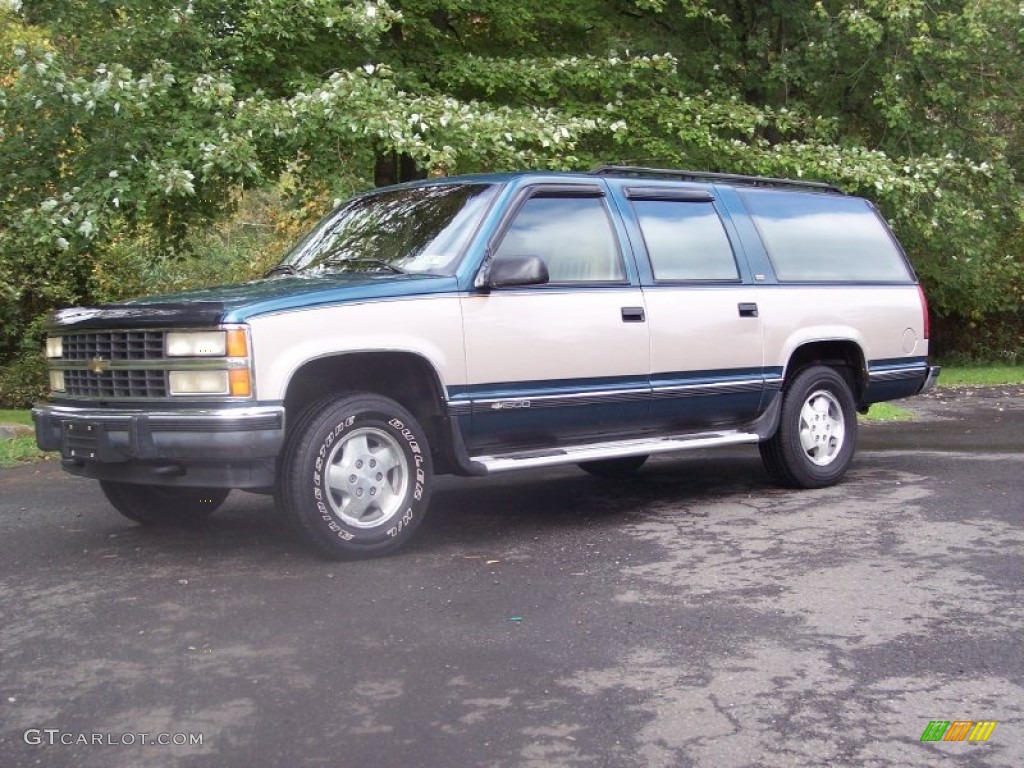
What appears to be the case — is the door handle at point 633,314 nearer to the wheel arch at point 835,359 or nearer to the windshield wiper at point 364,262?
the windshield wiper at point 364,262

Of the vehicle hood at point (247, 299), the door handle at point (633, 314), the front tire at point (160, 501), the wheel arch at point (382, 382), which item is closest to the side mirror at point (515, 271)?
the vehicle hood at point (247, 299)

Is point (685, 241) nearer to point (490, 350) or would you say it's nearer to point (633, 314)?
point (633, 314)

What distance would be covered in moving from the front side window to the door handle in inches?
7.0

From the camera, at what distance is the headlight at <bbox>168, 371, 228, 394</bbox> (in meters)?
5.77

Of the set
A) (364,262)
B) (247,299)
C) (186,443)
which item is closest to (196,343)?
(247,299)

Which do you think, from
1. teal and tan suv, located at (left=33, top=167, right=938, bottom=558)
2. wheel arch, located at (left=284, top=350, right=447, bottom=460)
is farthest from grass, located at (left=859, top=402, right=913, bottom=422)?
wheel arch, located at (left=284, top=350, right=447, bottom=460)

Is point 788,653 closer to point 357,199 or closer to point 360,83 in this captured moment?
point 357,199

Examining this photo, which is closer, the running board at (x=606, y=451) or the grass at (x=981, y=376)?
the running board at (x=606, y=451)

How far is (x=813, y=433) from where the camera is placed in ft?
27.4

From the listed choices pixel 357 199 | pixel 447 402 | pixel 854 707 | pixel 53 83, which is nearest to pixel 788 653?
pixel 854 707

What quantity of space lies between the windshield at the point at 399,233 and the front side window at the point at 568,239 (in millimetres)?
251

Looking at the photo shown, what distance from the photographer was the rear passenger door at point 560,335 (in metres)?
6.64

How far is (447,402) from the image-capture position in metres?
6.48

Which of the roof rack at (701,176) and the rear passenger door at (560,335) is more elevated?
the roof rack at (701,176)
